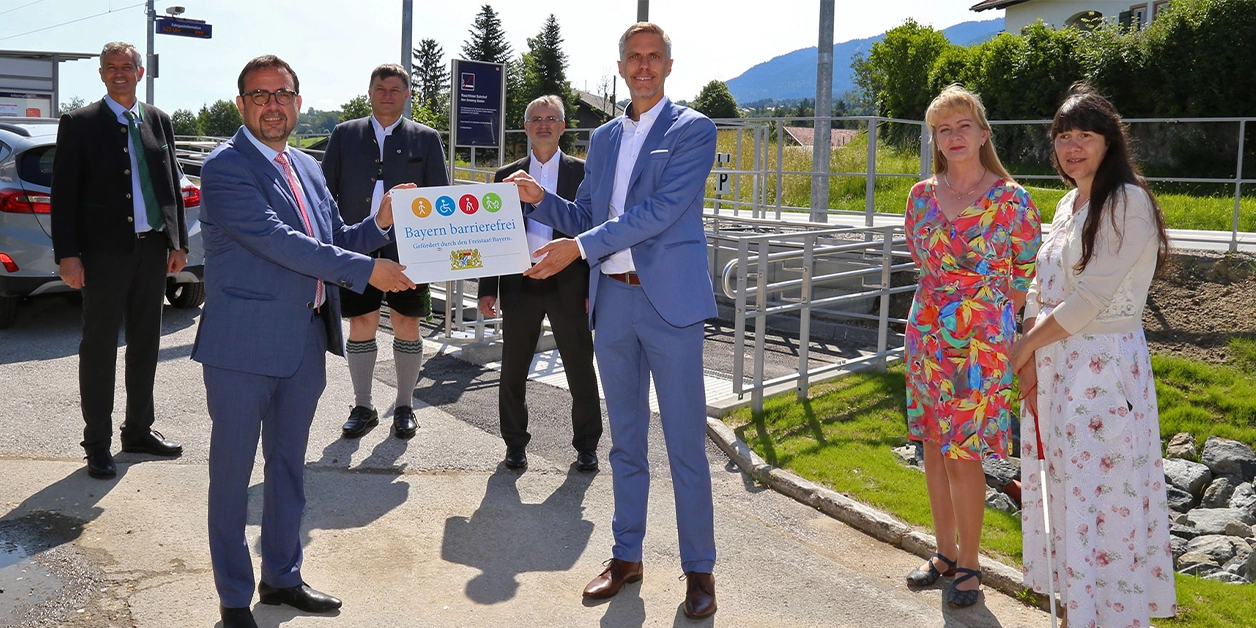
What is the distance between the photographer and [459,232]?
14.2ft

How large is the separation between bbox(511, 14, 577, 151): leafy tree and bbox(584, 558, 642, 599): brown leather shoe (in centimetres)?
7767

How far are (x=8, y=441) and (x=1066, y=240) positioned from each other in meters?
5.70

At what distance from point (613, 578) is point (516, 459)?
179 cm

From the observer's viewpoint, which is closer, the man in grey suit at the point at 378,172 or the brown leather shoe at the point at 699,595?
the brown leather shoe at the point at 699,595

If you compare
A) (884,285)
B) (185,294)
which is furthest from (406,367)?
(185,294)

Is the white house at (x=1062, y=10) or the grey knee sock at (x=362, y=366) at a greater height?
the white house at (x=1062, y=10)

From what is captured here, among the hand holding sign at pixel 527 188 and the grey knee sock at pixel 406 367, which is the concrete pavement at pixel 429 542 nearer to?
the grey knee sock at pixel 406 367

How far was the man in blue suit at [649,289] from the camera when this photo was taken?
4086 mm

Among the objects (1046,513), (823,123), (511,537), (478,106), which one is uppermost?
(823,123)

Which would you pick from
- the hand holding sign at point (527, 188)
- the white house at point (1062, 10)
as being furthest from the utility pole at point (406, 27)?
the white house at point (1062, 10)

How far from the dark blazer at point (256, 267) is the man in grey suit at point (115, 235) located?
216cm

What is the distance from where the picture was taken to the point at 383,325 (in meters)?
10.3

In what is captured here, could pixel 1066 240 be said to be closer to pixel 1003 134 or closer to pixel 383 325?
pixel 383 325

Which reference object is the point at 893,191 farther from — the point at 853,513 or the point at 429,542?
the point at 429,542
